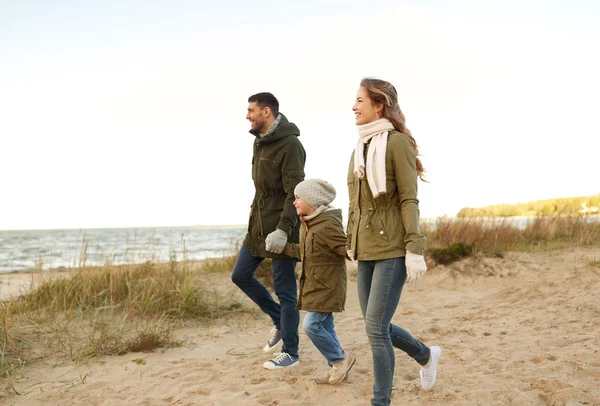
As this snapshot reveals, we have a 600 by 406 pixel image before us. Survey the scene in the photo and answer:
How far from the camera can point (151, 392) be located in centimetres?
401

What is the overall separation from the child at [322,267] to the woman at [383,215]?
0.61m

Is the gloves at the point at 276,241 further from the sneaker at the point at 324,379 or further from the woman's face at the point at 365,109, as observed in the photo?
the woman's face at the point at 365,109

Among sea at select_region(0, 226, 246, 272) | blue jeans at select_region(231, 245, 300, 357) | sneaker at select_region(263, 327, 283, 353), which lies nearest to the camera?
blue jeans at select_region(231, 245, 300, 357)

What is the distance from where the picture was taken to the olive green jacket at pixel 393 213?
2.86 m

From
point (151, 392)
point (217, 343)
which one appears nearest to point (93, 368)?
point (151, 392)

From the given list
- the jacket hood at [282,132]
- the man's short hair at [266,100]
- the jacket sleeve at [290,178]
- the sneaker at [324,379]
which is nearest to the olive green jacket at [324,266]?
the jacket sleeve at [290,178]

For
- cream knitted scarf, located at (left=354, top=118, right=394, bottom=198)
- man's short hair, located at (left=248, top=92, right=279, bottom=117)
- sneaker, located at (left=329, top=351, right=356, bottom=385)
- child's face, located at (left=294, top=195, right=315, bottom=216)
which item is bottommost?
sneaker, located at (left=329, top=351, right=356, bottom=385)

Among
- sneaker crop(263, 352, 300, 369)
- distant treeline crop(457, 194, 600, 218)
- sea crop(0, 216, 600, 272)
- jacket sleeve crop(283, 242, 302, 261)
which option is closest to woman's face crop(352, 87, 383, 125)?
jacket sleeve crop(283, 242, 302, 261)

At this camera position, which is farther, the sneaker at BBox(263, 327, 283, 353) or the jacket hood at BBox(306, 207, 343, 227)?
the sneaker at BBox(263, 327, 283, 353)

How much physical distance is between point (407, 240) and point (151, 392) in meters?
2.41

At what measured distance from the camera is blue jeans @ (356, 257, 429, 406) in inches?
115

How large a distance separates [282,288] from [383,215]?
160 cm

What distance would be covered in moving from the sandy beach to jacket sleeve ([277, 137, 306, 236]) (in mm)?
1206

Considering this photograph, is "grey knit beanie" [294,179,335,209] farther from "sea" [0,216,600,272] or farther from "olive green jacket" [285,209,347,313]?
"sea" [0,216,600,272]
